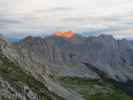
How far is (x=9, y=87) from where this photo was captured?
444 ft

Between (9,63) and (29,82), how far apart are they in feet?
68.7

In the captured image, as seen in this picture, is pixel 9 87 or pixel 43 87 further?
pixel 43 87

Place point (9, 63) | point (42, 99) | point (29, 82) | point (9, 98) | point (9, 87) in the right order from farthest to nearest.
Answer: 1. point (9, 63)
2. point (29, 82)
3. point (42, 99)
4. point (9, 87)
5. point (9, 98)

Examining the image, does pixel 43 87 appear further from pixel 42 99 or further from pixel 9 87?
pixel 9 87

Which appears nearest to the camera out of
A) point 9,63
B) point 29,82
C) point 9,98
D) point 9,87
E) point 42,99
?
point 9,98

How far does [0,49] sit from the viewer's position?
19800cm

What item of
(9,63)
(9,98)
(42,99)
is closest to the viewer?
(9,98)

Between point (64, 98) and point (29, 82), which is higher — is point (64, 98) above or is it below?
below

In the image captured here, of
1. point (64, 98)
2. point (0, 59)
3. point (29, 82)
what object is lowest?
point (64, 98)

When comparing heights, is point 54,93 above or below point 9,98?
below

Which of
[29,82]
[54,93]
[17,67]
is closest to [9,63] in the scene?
[17,67]

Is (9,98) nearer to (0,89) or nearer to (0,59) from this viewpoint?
(0,89)

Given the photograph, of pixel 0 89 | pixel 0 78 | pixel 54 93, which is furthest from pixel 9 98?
pixel 54 93

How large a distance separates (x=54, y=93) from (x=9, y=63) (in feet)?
108
